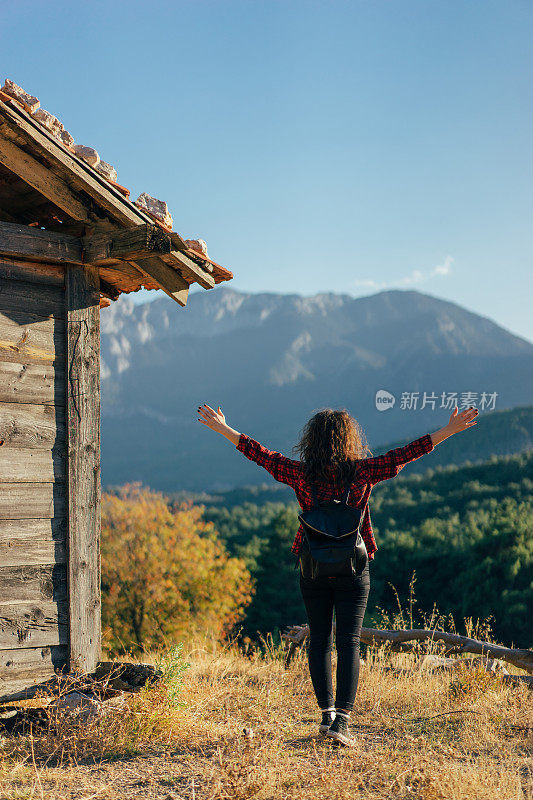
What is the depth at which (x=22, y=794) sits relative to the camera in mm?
3051

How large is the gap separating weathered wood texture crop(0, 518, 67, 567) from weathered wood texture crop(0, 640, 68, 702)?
0.52 m

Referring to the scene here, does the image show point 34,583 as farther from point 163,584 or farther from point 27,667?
point 163,584

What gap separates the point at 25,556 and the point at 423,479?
41.4 metres

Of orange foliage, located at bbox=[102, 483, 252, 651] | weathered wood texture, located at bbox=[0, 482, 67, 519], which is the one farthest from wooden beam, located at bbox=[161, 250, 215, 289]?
orange foliage, located at bbox=[102, 483, 252, 651]

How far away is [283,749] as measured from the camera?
11.9 ft

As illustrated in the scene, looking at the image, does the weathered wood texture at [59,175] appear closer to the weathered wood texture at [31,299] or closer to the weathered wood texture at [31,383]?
the weathered wood texture at [31,299]

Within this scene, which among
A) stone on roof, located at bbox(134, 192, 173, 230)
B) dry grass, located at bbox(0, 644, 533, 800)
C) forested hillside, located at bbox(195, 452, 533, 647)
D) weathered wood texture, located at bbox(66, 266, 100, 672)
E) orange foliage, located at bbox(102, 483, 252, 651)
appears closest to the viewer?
dry grass, located at bbox(0, 644, 533, 800)

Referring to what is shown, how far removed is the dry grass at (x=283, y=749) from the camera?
3119mm

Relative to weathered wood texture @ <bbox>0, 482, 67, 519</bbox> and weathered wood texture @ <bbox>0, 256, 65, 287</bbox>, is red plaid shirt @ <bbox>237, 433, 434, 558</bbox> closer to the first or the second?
weathered wood texture @ <bbox>0, 482, 67, 519</bbox>

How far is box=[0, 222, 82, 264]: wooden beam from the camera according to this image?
13.4ft

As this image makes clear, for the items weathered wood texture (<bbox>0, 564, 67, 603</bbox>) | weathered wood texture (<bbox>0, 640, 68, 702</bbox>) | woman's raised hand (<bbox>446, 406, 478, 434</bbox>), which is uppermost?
woman's raised hand (<bbox>446, 406, 478, 434</bbox>)

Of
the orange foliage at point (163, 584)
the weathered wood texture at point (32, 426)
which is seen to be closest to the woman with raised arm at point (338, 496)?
the weathered wood texture at point (32, 426)

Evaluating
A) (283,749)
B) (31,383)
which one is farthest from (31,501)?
(283,749)

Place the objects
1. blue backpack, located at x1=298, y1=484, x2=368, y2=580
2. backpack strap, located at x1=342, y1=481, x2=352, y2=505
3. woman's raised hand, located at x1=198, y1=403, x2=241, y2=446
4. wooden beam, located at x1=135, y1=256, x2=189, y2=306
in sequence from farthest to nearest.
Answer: wooden beam, located at x1=135, y1=256, x2=189, y2=306 → woman's raised hand, located at x1=198, y1=403, x2=241, y2=446 → backpack strap, located at x1=342, y1=481, x2=352, y2=505 → blue backpack, located at x1=298, y1=484, x2=368, y2=580
